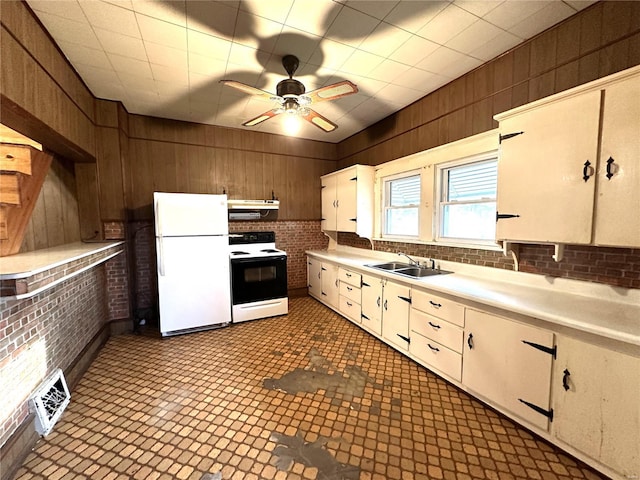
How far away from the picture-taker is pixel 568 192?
1688mm

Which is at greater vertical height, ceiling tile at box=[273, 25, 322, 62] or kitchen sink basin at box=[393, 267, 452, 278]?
ceiling tile at box=[273, 25, 322, 62]

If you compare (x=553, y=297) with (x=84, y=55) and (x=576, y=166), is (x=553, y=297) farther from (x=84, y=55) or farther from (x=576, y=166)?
(x=84, y=55)

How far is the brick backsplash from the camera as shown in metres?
1.69

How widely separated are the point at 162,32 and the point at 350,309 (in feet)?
11.2

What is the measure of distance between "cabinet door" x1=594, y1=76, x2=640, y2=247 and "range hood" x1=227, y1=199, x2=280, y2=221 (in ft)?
11.7

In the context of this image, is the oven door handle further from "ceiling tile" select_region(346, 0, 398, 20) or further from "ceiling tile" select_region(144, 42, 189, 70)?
"ceiling tile" select_region(346, 0, 398, 20)

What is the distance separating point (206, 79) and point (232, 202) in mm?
1615

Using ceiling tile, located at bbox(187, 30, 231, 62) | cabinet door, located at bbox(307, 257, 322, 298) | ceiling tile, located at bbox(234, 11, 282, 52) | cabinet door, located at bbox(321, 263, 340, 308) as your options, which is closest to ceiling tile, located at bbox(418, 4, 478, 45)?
ceiling tile, located at bbox(234, 11, 282, 52)

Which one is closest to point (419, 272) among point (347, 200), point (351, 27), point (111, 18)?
point (347, 200)

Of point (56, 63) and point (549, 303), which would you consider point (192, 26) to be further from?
point (549, 303)

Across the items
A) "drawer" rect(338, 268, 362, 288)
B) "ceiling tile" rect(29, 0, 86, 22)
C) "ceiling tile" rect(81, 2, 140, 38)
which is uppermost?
"ceiling tile" rect(81, 2, 140, 38)

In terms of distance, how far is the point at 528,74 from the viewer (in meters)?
2.14

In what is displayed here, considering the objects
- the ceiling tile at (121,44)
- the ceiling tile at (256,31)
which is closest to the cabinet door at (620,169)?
the ceiling tile at (256,31)

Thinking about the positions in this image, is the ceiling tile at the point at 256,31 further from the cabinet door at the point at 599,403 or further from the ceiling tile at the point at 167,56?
the cabinet door at the point at 599,403
